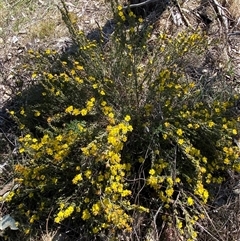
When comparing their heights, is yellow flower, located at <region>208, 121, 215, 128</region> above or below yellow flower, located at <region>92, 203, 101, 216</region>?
above

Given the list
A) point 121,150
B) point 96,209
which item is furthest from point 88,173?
point 121,150

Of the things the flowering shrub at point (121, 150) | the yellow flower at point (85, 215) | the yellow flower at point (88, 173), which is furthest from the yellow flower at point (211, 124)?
the yellow flower at point (85, 215)

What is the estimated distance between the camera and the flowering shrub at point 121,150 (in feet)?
8.92

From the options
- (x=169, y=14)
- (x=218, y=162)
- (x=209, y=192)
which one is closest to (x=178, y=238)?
(x=209, y=192)

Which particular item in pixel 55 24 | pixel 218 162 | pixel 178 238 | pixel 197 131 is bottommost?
pixel 178 238

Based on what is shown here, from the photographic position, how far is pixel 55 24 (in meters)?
4.40

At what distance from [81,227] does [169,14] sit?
2.28m

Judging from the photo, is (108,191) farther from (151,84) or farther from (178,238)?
(151,84)

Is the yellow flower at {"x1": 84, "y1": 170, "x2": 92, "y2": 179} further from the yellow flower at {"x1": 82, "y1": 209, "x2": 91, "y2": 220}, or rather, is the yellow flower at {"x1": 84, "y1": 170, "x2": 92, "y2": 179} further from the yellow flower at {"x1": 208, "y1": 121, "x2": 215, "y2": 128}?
the yellow flower at {"x1": 208, "y1": 121, "x2": 215, "y2": 128}

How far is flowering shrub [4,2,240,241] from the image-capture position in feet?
8.92

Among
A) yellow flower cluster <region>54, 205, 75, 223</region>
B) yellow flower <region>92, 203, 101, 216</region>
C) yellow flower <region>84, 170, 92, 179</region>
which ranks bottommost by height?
yellow flower <region>92, 203, 101, 216</region>

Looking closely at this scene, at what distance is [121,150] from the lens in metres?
2.95

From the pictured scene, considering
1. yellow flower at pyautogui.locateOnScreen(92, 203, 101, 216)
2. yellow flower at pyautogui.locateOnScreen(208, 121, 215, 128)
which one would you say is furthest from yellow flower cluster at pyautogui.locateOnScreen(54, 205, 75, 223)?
yellow flower at pyautogui.locateOnScreen(208, 121, 215, 128)

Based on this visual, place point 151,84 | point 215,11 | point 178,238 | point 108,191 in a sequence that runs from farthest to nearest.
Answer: point 215,11, point 151,84, point 178,238, point 108,191
